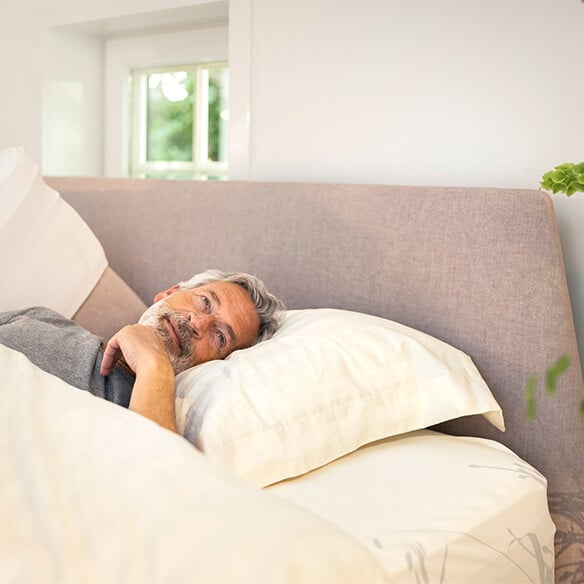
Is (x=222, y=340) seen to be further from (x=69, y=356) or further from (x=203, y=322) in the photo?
(x=69, y=356)

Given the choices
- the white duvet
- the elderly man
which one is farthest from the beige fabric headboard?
the white duvet

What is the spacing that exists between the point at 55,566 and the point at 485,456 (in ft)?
2.75

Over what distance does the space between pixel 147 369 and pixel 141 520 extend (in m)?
0.52

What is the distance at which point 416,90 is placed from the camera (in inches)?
82.0

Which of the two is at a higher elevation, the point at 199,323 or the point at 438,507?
the point at 199,323

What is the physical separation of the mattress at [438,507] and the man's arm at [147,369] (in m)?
0.23

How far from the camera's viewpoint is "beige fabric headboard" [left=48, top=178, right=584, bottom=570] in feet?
5.11

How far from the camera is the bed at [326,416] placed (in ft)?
2.81

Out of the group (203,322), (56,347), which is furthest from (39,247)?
(203,322)

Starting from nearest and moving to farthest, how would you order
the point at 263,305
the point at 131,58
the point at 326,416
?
the point at 326,416 < the point at 263,305 < the point at 131,58

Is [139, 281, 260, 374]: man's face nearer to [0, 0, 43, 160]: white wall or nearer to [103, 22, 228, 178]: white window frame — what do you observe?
[103, 22, 228, 178]: white window frame

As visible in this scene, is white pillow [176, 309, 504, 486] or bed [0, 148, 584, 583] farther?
white pillow [176, 309, 504, 486]

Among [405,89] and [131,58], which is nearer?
[405,89]

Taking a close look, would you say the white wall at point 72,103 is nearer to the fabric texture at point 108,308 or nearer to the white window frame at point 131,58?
the white window frame at point 131,58
